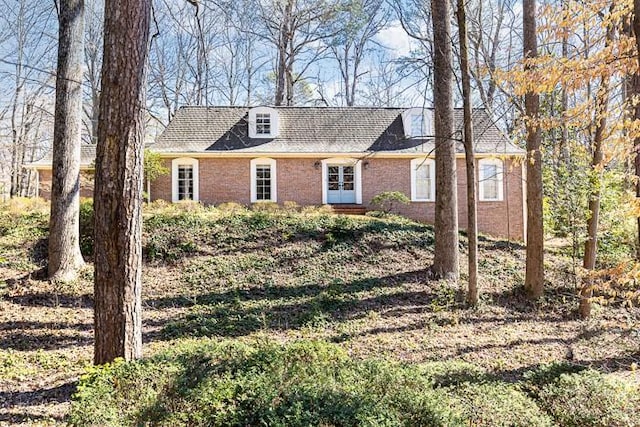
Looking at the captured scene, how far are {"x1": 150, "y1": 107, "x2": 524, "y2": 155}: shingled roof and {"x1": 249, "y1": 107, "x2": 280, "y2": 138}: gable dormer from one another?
0.78 ft

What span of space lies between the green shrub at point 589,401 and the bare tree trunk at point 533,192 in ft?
16.7

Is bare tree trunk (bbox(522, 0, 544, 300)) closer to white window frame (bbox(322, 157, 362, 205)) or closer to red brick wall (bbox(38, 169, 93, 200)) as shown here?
white window frame (bbox(322, 157, 362, 205))

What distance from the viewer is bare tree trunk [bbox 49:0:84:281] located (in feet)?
26.7

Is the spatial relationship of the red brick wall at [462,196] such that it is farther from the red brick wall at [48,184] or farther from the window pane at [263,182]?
the red brick wall at [48,184]

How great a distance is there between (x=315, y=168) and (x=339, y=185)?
3.62ft

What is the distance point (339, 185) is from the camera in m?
15.8

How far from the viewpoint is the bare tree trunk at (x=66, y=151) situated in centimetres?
814

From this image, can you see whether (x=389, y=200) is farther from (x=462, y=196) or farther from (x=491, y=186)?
(x=491, y=186)

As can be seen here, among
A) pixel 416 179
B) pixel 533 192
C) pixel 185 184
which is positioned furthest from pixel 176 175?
pixel 533 192

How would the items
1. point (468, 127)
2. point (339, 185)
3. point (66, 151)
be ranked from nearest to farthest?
point (468, 127) < point (66, 151) < point (339, 185)

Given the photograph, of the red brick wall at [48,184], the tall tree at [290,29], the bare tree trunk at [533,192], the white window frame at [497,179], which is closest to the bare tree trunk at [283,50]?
the tall tree at [290,29]

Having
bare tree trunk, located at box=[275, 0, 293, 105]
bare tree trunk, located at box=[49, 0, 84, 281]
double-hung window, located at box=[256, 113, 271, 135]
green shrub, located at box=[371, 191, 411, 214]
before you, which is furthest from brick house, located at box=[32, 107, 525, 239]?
bare tree trunk, located at box=[49, 0, 84, 281]

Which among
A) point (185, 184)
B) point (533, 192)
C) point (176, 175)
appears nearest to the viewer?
point (533, 192)

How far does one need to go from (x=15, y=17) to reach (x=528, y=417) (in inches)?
838
